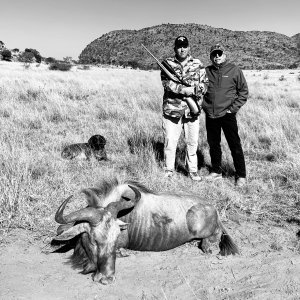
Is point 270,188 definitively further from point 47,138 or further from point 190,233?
point 47,138

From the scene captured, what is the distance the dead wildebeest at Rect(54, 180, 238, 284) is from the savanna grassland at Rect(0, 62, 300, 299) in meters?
0.43

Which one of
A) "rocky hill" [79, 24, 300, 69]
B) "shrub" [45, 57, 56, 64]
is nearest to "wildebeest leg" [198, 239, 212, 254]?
"shrub" [45, 57, 56, 64]

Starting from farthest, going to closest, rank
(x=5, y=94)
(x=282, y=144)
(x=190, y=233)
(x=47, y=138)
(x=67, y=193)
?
(x=5, y=94), (x=47, y=138), (x=282, y=144), (x=67, y=193), (x=190, y=233)

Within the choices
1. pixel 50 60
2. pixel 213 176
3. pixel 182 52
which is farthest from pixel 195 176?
pixel 50 60

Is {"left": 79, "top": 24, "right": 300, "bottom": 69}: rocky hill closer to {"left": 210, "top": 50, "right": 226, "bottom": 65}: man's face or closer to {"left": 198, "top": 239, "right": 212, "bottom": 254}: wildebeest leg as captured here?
{"left": 210, "top": 50, "right": 226, "bottom": 65}: man's face

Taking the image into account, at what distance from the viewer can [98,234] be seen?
344 centimetres

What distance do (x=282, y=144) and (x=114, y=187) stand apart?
502 cm

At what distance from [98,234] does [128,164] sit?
3482 millimetres

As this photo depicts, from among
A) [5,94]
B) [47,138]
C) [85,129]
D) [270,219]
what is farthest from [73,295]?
[5,94]

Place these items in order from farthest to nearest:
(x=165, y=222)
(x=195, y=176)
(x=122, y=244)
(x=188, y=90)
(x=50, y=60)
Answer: (x=50, y=60)
(x=195, y=176)
(x=188, y=90)
(x=165, y=222)
(x=122, y=244)

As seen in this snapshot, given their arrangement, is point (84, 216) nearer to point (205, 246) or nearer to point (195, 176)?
point (205, 246)

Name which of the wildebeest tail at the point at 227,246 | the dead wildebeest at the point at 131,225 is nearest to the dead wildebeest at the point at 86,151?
the dead wildebeest at the point at 131,225

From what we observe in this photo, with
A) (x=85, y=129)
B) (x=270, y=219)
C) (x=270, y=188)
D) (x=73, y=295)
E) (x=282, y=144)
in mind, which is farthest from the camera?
(x=85, y=129)

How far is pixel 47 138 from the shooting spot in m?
8.68
